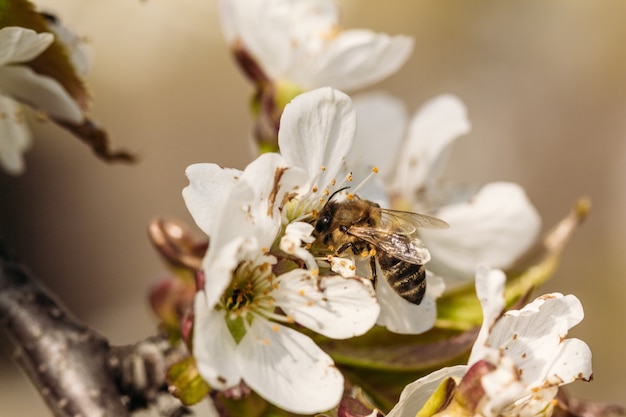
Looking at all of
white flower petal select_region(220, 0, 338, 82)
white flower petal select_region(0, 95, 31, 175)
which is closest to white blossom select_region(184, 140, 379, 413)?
white flower petal select_region(0, 95, 31, 175)

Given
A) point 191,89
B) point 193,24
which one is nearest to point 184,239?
point 191,89

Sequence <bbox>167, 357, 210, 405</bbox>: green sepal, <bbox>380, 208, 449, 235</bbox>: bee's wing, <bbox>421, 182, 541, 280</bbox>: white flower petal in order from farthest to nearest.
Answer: <bbox>421, 182, 541, 280</bbox>: white flower petal
<bbox>380, 208, 449, 235</bbox>: bee's wing
<bbox>167, 357, 210, 405</bbox>: green sepal

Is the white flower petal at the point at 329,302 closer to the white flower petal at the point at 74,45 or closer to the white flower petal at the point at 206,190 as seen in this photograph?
the white flower petal at the point at 206,190

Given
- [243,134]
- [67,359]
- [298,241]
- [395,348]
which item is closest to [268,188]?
[298,241]

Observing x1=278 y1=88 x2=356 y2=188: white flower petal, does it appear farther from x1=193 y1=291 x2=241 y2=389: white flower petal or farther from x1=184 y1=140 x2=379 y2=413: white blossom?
x1=193 y1=291 x2=241 y2=389: white flower petal

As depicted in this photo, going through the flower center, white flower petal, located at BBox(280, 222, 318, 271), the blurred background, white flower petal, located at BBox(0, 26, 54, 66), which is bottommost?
the blurred background

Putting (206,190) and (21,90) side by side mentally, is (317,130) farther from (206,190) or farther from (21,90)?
(21,90)

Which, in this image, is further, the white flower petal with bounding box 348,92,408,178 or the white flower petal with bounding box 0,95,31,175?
the white flower petal with bounding box 348,92,408,178
